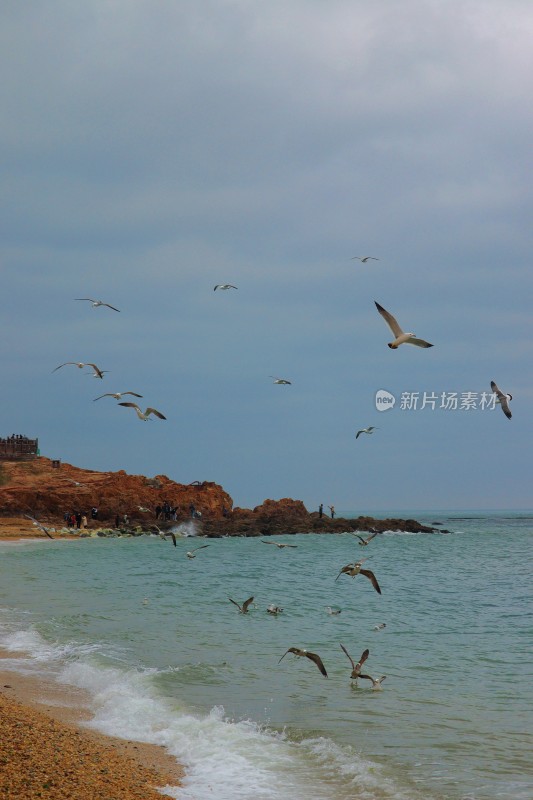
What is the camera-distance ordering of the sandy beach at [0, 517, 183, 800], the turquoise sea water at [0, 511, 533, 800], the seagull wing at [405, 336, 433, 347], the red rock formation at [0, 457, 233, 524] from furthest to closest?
the red rock formation at [0, 457, 233, 524] → the seagull wing at [405, 336, 433, 347] → the turquoise sea water at [0, 511, 533, 800] → the sandy beach at [0, 517, 183, 800]

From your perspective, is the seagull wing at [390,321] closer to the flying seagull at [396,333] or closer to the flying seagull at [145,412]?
the flying seagull at [396,333]

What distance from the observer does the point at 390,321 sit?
13.9 meters

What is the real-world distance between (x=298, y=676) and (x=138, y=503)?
68134 mm

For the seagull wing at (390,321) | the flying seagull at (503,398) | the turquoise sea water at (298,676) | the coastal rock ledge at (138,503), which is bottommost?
the turquoise sea water at (298,676)

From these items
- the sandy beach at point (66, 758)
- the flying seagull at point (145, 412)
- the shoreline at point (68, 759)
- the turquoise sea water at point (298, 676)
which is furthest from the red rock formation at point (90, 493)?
the shoreline at point (68, 759)

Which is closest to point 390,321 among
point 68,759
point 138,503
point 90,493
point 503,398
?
point 503,398

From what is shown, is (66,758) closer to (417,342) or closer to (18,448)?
(417,342)

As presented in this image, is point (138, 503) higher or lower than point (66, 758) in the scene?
higher

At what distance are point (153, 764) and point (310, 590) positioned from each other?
23.1 meters

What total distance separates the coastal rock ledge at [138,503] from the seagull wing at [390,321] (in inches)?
2516

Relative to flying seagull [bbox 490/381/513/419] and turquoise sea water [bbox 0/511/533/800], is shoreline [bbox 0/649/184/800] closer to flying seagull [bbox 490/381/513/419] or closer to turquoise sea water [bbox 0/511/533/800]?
turquoise sea water [bbox 0/511/533/800]

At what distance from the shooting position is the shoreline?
8164mm

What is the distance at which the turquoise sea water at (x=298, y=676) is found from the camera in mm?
10086

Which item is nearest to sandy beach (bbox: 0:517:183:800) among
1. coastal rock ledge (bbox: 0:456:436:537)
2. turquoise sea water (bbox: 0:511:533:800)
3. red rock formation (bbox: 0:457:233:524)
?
turquoise sea water (bbox: 0:511:533:800)
